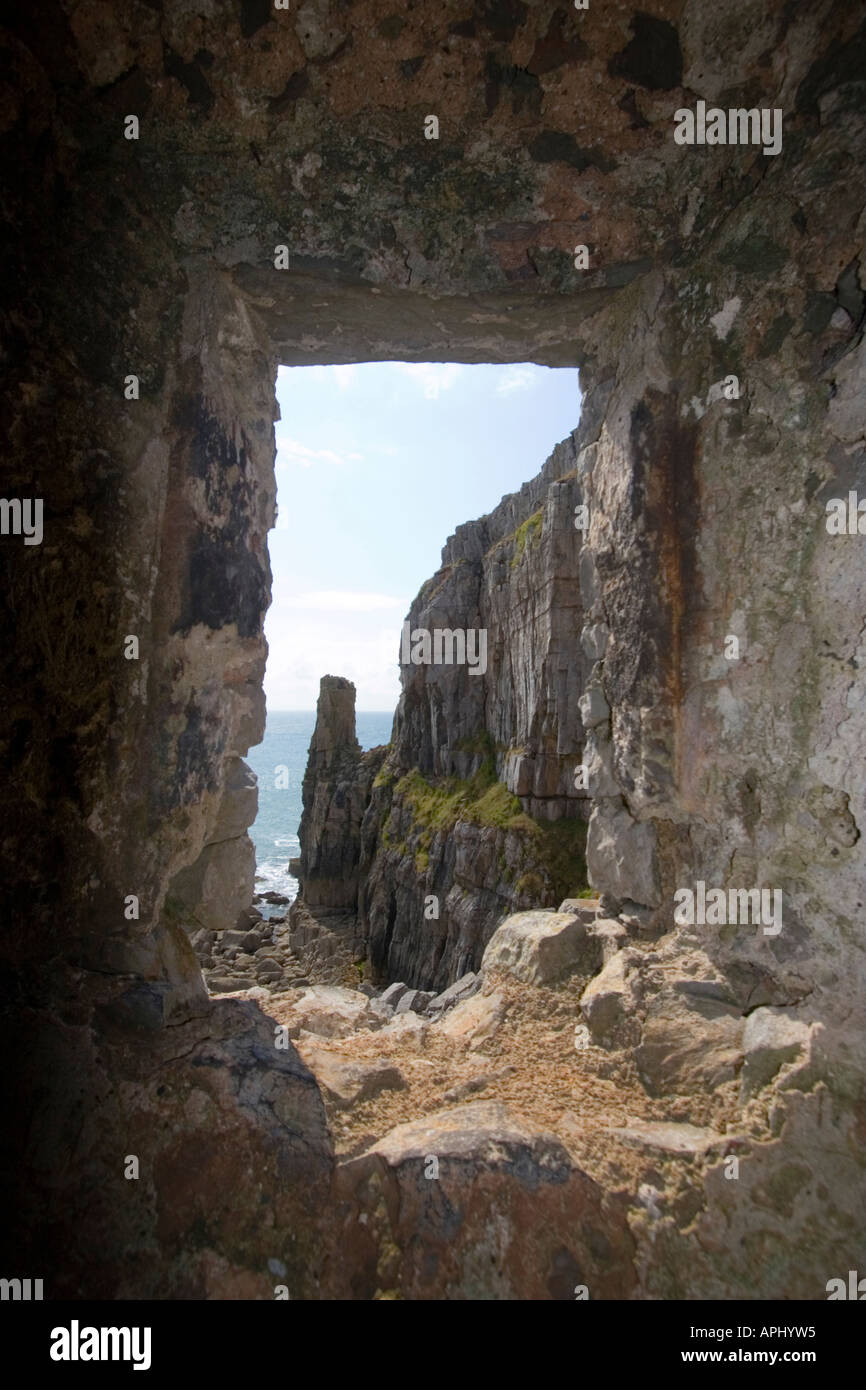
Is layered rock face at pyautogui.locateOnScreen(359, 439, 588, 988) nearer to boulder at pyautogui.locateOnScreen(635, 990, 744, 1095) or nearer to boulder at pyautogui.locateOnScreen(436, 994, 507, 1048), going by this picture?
boulder at pyautogui.locateOnScreen(436, 994, 507, 1048)

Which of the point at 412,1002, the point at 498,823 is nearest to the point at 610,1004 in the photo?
the point at 412,1002

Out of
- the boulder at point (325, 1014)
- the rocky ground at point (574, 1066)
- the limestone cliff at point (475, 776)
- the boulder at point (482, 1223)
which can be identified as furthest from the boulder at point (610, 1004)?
the limestone cliff at point (475, 776)

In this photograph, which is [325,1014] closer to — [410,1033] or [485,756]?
[410,1033]

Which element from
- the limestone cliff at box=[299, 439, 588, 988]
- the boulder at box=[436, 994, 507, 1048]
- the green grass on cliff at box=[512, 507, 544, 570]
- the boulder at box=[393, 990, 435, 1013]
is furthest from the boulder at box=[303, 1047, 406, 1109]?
the green grass on cliff at box=[512, 507, 544, 570]

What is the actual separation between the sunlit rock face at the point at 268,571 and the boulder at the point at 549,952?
0.48 metres

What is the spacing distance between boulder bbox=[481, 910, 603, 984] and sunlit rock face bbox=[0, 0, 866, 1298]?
483mm

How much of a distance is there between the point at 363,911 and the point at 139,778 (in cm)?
3320

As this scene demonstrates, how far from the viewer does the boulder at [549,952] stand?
13.7 feet

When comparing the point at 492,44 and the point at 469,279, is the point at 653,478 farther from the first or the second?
the point at 492,44

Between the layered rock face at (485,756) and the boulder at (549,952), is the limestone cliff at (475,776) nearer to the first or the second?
the layered rock face at (485,756)

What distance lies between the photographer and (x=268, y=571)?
4.09 m

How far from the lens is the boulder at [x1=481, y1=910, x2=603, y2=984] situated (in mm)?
4184

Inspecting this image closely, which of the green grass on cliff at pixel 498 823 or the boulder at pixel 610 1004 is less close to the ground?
the boulder at pixel 610 1004

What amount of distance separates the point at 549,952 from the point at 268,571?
3.14 metres
